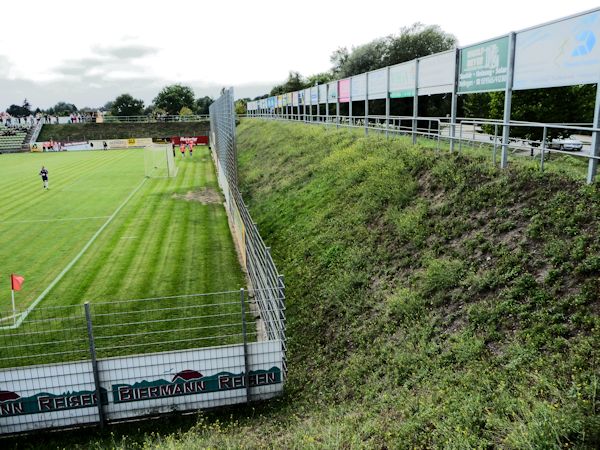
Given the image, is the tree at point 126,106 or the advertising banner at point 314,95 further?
the tree at point 126,106

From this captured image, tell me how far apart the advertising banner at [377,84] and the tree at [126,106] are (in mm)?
122797

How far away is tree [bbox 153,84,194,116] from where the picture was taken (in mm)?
138625

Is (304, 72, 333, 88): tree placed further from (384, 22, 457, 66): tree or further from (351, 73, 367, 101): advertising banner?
(351, 73, 367, 101): advertising banner

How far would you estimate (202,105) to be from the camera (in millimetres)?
156250

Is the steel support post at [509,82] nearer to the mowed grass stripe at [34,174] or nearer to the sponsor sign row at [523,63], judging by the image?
the sponsor sign row at [523,63]

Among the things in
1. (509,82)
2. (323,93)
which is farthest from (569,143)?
(323,93)

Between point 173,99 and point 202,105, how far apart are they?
18.5 meters

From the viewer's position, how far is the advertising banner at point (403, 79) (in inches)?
697

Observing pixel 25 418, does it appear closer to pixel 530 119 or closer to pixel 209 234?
pixel 209 234

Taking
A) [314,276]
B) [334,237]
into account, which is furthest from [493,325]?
[334,237]

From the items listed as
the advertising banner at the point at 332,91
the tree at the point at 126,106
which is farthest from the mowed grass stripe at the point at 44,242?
the tree at the point at 126,106

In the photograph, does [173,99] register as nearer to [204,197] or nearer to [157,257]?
[204,197]

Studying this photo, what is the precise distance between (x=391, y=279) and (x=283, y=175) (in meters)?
14.2

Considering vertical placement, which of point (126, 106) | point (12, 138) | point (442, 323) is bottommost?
point (442, 323)
